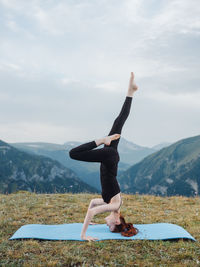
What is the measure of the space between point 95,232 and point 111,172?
2.48m

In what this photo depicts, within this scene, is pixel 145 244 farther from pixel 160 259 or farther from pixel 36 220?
pixel 36 220

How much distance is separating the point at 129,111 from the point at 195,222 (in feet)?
20.1

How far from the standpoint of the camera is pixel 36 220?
12.2 metres

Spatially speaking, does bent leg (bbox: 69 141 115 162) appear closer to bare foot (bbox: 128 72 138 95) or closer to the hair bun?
bare foot (bbox: 128 72 138 95)

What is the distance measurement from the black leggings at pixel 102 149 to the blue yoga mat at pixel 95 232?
284 cm

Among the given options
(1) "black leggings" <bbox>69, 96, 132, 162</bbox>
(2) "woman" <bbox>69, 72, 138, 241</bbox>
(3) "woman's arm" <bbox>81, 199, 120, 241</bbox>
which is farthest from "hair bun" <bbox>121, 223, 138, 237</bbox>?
(1) "black leggings" <bbox>69, 96, 132, 162</bbox>

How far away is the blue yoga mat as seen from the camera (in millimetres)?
9320

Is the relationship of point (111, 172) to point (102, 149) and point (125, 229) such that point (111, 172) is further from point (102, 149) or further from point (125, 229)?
point (125, 229)

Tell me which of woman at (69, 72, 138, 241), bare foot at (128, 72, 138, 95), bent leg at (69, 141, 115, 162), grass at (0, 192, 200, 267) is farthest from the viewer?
bare foot at (128, 72, 138, 95)

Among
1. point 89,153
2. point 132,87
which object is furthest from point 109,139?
point 132,87

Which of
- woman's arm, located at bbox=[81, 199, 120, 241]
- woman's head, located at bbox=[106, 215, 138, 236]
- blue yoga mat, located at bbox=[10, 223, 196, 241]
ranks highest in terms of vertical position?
woman's arm, located at bbox=[81, 199, 120, 241]

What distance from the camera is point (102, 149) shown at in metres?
9.34

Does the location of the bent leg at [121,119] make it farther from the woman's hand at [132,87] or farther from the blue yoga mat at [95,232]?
the blue yoga mat at [95,232]

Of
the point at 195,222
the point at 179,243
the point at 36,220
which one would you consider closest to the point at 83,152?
the point at 179,243
